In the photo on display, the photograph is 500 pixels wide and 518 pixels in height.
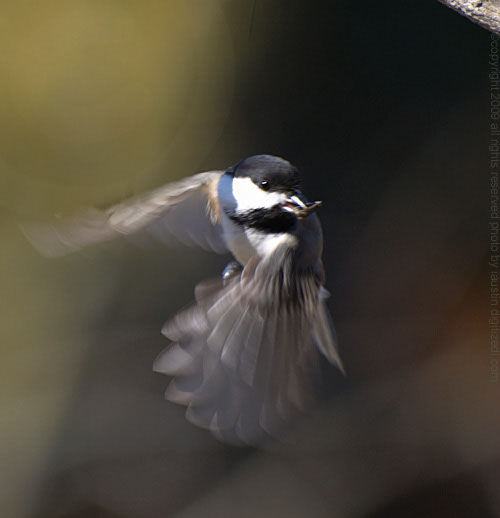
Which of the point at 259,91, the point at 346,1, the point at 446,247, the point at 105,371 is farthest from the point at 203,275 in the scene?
the point at 346,1

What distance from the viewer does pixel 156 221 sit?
3.28 ft

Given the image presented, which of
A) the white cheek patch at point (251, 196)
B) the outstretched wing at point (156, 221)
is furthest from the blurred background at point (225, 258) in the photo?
the white cheek patch at point (251, 196)

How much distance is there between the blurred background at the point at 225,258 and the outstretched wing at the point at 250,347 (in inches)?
33.5

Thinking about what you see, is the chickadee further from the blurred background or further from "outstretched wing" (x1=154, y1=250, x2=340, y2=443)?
the blurred background

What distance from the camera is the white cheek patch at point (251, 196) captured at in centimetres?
93

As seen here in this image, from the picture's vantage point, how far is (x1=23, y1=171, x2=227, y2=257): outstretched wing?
930 millimetres

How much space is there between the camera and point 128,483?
1.80 metres

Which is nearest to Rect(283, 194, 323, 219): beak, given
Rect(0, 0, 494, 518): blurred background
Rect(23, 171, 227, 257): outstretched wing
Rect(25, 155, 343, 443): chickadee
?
Rect(25, 155, 343, 443): chickadee

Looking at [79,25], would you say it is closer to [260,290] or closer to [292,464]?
[260,290]

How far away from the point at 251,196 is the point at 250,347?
0.25m

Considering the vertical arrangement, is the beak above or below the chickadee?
above

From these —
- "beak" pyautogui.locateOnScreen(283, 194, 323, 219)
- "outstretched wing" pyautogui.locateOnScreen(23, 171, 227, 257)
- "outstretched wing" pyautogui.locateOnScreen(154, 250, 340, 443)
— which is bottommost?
"outstretched wing" pyautogui.locateOnScreen(154, 250, 340, 443)

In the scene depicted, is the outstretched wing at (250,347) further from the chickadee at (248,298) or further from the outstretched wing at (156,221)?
the outstretched wing at (156,221)

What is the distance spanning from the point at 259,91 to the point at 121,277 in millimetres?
707
